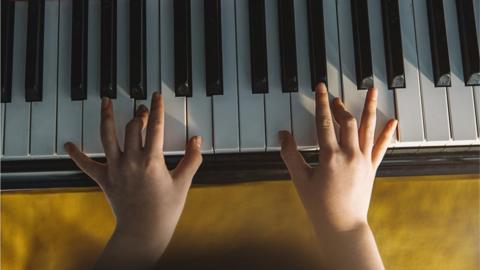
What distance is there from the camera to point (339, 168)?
1.11 meters

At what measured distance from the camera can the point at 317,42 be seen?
1.15 metres

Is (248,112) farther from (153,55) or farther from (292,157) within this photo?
(153,55)

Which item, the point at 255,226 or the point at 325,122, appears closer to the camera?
the point at 325,122

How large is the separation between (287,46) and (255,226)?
39 cm

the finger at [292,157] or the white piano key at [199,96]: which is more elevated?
the white piano key at [199,96]

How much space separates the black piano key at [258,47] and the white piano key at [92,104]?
1.06 feet

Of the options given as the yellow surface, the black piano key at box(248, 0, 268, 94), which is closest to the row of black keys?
the black piano key at box(248, 0, 268, 94)

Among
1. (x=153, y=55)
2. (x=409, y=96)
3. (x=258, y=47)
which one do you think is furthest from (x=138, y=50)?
(x=409, y=96)

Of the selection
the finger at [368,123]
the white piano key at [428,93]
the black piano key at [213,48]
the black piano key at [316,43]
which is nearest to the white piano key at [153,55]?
the black piano key at [213,48]

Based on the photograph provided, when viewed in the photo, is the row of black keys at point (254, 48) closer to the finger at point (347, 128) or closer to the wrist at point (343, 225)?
the finger at point (347, 128)

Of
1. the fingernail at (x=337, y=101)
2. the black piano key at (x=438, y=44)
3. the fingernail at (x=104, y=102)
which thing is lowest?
the fingernail at (x=337, y=101)

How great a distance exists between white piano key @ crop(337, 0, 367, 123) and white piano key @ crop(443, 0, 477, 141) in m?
0.19

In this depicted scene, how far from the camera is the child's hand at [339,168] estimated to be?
1104 millimetres

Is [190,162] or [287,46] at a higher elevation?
[287,46]
